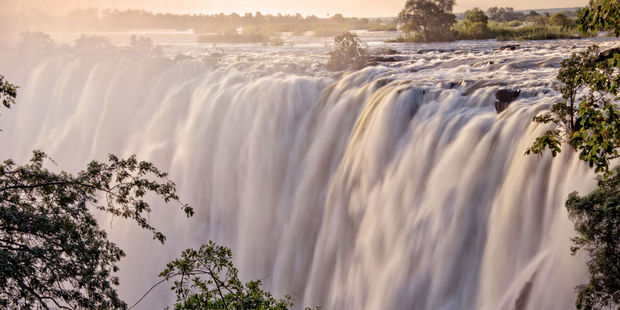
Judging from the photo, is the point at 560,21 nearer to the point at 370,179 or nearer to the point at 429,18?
the point at 429,18

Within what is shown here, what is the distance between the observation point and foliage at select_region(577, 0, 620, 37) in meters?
5.06

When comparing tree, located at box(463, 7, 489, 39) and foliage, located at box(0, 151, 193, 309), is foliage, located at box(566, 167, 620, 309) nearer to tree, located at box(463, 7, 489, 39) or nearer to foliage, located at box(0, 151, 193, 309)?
foliage, located at box(0, 151, 193, 309)

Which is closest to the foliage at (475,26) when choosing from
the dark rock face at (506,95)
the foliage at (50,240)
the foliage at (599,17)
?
the dark rock face at (506,95)

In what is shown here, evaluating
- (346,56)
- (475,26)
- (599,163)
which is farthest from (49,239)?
(475,26)

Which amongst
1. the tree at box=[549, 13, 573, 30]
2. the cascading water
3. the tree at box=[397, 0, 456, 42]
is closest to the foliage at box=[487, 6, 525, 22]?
the tree at box=[549, 13, 573, 30]

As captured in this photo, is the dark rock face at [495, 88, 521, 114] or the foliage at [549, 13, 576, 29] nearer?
the dark rock face at [495, 88, 521, 114]

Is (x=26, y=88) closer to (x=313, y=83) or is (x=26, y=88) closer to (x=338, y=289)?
(x=313, y=83)

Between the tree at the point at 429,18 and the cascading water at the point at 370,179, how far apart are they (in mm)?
8995

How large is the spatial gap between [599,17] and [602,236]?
2640mm

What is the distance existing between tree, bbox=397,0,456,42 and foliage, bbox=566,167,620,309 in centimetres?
2691

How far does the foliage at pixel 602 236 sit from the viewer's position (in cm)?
576

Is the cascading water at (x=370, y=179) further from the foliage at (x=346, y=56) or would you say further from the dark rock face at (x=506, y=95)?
the foliage at (x=346, y=56)

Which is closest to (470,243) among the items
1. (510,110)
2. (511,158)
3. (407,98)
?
(511,158)

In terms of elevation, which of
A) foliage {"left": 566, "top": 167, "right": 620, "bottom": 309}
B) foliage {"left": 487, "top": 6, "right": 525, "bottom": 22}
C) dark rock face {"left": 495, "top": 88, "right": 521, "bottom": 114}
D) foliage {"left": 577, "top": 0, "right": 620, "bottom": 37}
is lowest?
foliage {"left": 566, "top": 167, "right": 620, "bottom": 309}
